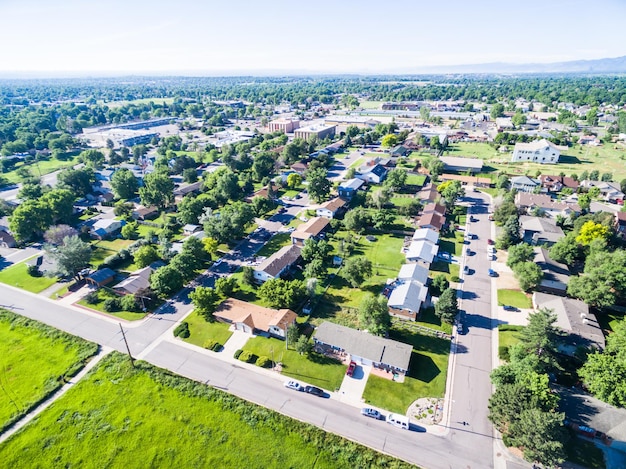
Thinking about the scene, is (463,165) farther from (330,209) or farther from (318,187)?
(330,209)

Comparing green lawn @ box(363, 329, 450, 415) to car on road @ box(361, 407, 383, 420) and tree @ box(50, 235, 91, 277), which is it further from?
tree @ box(50, 235, 91, 277)

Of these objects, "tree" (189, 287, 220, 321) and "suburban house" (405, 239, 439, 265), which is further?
"suburban house" (405, 239, 439, 265)

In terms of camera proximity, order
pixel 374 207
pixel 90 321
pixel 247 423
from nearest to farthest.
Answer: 1. pixel 247 423
2. pixel 90 321
3. pixel 374 207

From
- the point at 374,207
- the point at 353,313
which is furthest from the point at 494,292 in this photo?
the point at 374,207

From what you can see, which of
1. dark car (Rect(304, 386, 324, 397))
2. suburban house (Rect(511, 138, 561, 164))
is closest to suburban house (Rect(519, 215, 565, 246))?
dark car (Rect(304, 386, 324, 397))

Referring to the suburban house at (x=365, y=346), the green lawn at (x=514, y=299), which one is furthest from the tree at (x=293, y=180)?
the green lawn at (x=514, y=299)

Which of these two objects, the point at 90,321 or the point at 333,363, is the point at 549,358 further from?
the point at 90,321
